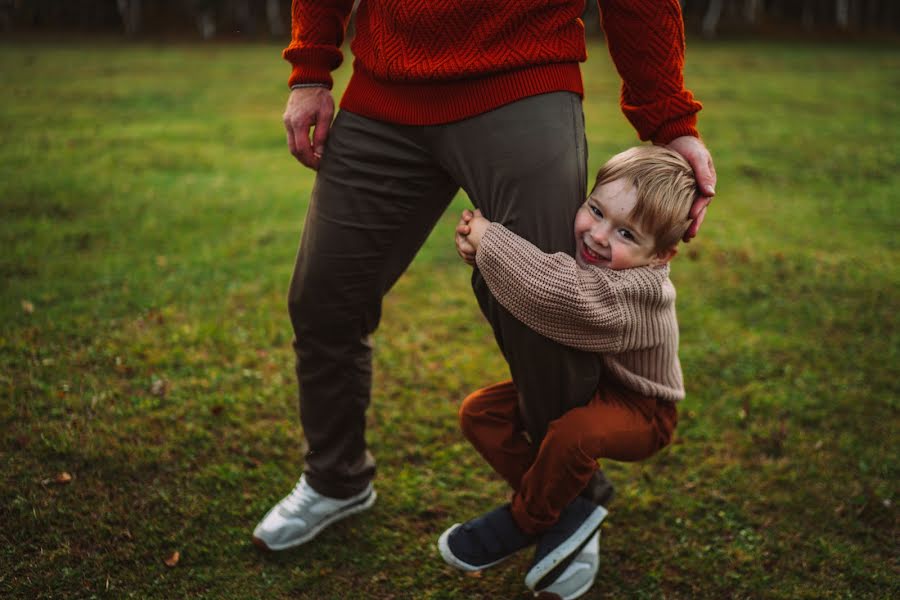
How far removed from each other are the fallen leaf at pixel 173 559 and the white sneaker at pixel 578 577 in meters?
1.12

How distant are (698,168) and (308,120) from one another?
3.64ft

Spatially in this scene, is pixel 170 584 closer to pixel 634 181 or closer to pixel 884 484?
pixel 634 181

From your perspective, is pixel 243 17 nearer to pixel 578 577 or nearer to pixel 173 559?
pixel 173 559

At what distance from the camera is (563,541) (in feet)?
7.44

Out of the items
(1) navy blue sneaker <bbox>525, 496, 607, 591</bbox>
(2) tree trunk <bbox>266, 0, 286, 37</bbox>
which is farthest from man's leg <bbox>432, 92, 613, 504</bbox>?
(2) tree trunk <bbox>266, 0, 286, 37</bbox>

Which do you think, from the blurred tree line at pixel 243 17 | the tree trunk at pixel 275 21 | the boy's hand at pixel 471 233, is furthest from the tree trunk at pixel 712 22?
the boy's hand at pixel 471 233

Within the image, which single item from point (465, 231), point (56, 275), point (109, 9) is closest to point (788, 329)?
point (465, 231)

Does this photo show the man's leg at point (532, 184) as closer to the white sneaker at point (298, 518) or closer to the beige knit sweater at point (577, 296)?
the beige knit sweater at point (577, 296)

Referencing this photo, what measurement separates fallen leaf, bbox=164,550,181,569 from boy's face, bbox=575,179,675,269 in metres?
1.56

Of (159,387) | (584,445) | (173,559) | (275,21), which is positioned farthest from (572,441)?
(275,21)

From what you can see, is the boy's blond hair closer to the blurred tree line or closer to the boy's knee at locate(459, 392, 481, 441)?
the boy's knee at locate(459, 392, 481, 441)

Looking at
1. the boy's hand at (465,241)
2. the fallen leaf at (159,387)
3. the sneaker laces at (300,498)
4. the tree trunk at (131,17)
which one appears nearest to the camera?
the boy's hand at (465,241)

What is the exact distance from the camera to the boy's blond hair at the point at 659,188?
6.48 feet

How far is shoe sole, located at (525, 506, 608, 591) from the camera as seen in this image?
2.25 m
